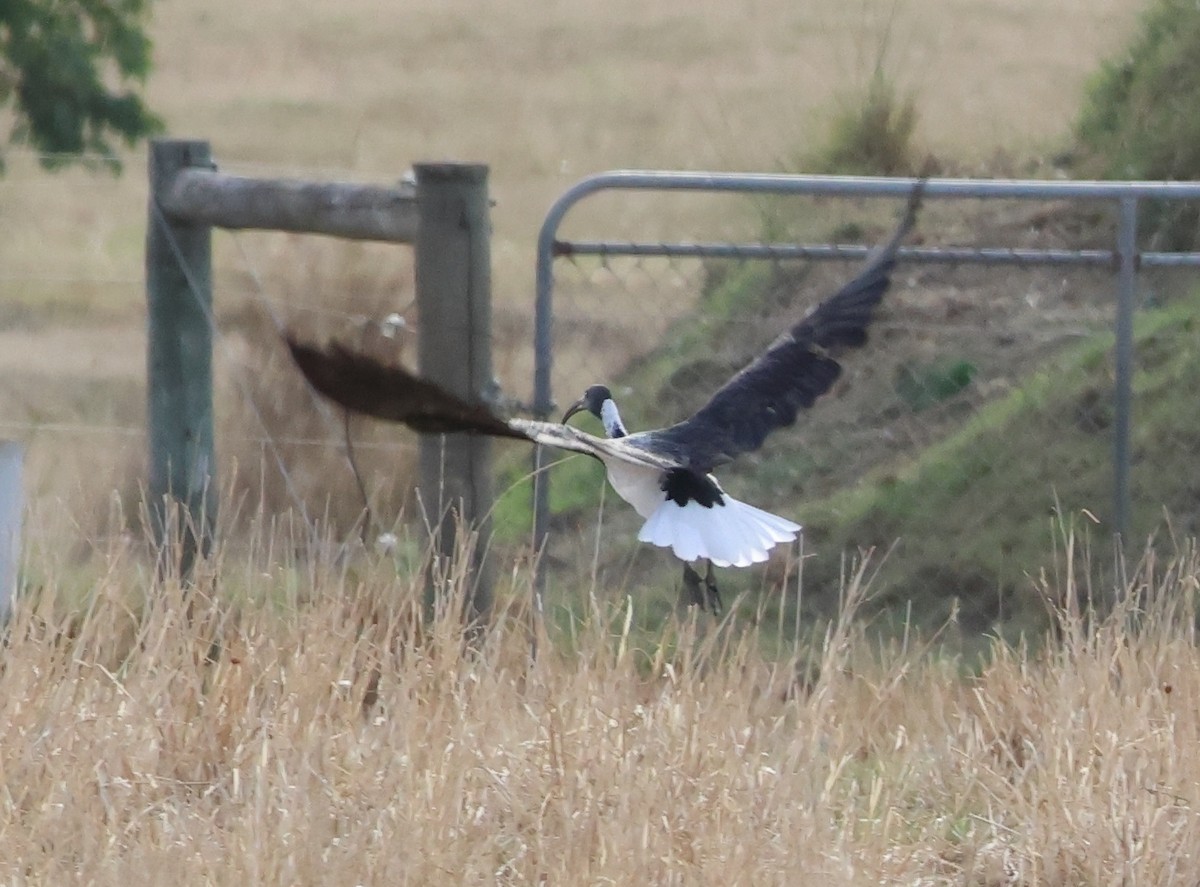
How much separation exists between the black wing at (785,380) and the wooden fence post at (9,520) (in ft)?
4.67

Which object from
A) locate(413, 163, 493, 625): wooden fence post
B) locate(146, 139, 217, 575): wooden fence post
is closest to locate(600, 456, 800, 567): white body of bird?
locate(413, 163, 493, 625): wooden fence post

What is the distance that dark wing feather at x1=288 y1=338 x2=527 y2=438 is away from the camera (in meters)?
3.24

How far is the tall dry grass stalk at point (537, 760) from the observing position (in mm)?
3213

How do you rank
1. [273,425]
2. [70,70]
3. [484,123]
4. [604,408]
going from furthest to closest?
[484,123]
[70,70]
[273,425]
[604,408]

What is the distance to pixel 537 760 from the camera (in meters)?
3.57

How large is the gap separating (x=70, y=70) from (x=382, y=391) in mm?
7463

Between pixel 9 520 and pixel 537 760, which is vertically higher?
pixel 9 520

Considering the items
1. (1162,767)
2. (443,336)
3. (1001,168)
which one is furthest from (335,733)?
(1001,168)

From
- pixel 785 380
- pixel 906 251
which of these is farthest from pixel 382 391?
pixel 906 251

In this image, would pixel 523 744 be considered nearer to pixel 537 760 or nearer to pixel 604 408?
pixel 537 760

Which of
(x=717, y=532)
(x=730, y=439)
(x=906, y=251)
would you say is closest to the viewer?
(x=717, y=532)

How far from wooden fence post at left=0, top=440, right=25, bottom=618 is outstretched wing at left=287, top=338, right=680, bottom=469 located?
4.23ft

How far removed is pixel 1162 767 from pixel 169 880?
5.88 ft

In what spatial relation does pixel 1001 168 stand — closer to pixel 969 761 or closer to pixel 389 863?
pixel 969 761
